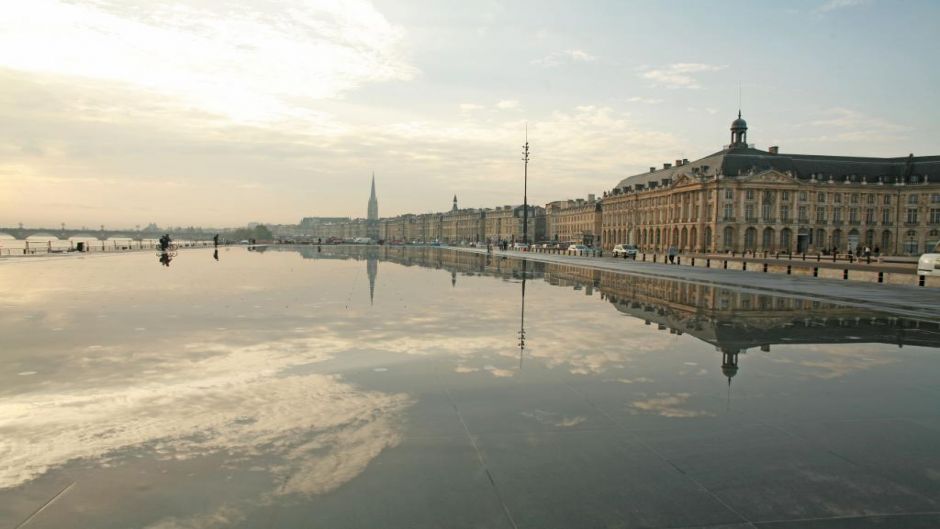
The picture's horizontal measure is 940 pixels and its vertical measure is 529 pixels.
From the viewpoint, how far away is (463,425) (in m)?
6.71

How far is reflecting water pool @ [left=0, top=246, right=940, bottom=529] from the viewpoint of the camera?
4.80 metres

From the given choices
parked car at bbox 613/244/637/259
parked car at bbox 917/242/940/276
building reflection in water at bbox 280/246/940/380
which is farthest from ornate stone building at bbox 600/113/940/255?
building reflection in water at bbox 280/246/940/380

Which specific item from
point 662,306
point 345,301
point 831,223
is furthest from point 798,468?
point 831,223

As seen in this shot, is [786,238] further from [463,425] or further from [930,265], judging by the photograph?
[463,425]

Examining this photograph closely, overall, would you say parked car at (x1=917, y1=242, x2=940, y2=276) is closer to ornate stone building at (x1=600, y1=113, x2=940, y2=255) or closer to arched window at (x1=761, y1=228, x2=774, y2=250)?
ornate stone building at (x1=600, y1=113, x2=940, y2=255)

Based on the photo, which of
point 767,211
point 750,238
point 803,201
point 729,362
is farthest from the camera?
point 803,201

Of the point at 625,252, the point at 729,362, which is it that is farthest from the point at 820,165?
the point at 729,362

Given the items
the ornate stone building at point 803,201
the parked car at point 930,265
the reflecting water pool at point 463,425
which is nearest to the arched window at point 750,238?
the ornate stone building at point 803,201

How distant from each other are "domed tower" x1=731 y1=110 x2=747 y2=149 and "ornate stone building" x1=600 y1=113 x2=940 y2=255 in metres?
0.17

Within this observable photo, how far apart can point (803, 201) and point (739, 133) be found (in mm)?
16363

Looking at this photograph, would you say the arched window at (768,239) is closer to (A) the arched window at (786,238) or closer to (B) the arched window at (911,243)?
(A) the arched window at (786,238)

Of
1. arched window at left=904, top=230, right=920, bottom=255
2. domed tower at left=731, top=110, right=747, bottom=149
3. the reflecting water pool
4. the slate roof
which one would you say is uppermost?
domed tower at left=731, top=110, right=747, bottom=149

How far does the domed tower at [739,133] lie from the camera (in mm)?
105875

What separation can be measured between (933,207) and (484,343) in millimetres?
122518
